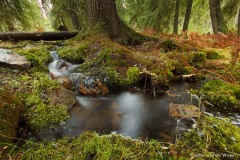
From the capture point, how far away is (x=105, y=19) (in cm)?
566

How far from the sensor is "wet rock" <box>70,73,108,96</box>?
150 inches

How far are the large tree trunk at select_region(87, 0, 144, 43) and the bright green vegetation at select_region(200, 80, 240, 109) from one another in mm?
3224

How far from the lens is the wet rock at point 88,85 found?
3807 millimetres

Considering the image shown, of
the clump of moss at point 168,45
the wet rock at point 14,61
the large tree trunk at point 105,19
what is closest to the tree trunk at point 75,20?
the large tree trunk at point 105,19

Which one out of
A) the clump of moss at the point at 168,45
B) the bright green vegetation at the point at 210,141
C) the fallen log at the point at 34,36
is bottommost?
the bright green vegetation at the point at 210,141

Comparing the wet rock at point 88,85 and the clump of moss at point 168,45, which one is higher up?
the clump of moss at point 168,45

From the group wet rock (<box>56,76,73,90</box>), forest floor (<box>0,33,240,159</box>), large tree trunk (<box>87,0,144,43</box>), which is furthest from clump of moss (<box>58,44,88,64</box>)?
wet rock (<box>56,76,73,90</box>)

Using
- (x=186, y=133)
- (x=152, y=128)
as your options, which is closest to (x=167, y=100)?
(x=152, y=128)

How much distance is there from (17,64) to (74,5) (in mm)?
7320

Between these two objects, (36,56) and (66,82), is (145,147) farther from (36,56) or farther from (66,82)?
(36,56)

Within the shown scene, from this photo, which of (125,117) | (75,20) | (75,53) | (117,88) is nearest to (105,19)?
(75,53)

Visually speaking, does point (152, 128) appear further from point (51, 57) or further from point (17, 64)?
point (51, 57)

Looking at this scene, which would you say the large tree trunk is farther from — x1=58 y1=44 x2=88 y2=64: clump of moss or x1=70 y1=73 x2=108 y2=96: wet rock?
x1=70 y1=73 x2=108 y2=96: wet rock

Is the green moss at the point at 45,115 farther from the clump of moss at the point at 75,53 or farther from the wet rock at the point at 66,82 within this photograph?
the clump of moss at the point at 75,53
